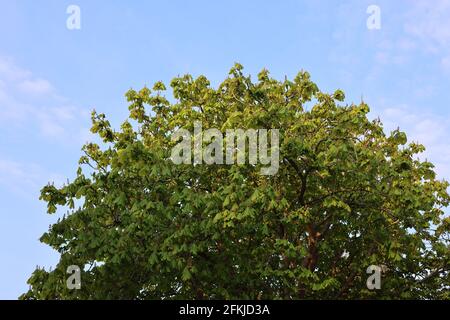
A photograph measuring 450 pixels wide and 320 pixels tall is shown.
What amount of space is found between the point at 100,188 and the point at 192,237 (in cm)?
406

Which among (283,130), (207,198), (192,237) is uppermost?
(283,130)

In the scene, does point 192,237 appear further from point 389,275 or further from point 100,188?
point 389,275

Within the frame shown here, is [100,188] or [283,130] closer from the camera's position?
[283,130]

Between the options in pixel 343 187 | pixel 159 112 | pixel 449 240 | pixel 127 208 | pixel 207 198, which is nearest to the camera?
pixel 207 198

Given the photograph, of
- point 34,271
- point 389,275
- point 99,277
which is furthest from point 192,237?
point 389,275

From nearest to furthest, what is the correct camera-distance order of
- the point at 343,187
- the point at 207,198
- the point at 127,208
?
the point at 207,198 → the point at 127,208 → the point at 343,187

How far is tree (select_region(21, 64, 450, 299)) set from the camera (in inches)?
718

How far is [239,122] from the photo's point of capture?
773 inches

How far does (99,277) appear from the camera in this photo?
775 inches

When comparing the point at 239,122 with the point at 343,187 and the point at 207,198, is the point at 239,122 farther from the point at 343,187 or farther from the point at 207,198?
the point at 343,187

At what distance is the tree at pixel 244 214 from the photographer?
18.2 meters

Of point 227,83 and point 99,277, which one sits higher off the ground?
point 227,83

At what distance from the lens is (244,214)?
54.7 ft

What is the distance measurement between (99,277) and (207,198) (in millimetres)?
4881
